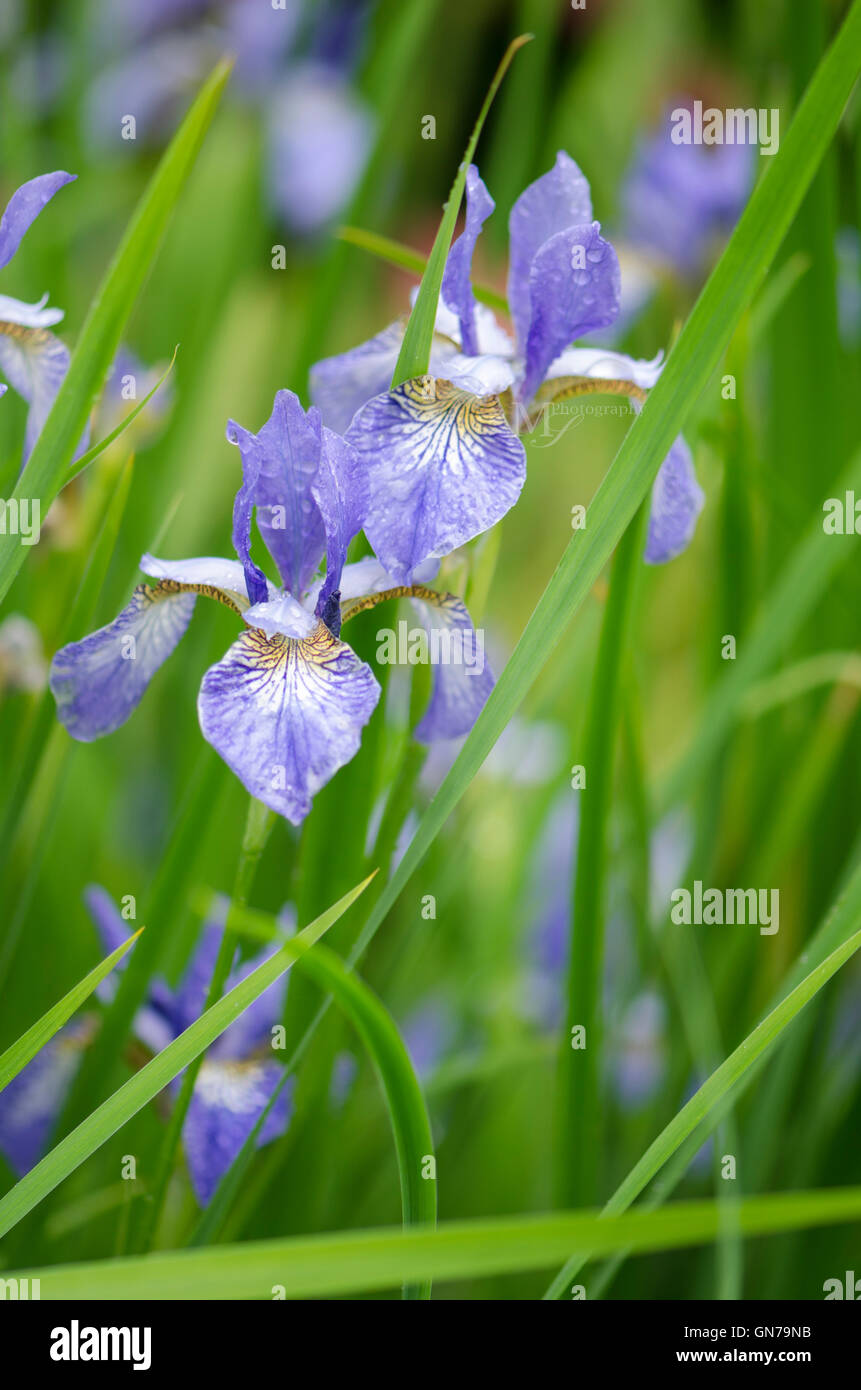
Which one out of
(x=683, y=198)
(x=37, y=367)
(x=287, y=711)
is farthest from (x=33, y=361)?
(x=683, y=198)

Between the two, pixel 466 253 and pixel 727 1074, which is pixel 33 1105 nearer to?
pixel 727 1074

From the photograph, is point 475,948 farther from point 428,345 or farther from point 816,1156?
point 428,345

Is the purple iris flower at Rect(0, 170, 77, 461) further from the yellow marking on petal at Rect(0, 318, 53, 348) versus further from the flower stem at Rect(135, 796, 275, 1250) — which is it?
the flower stem at Rect(135, 796, 275, 1250)

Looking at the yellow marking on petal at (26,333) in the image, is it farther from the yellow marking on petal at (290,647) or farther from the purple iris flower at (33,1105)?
the purple iris flower at (33,1105)

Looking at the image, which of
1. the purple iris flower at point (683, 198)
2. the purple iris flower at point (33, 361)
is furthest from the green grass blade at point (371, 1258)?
the purple iris flower at point (683, 198)

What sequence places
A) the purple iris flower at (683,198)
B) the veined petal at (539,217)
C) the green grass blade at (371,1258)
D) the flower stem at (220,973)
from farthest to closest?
1. the purple iris flower at (683,198)
2. the veined petal at (539,217)
3. the flower stem at (220,973)
4. the green grass blade at (371,1258)
